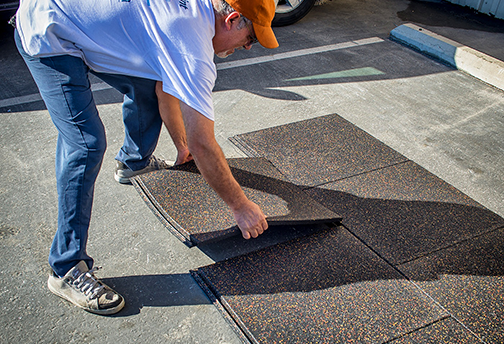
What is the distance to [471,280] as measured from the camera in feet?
7.50

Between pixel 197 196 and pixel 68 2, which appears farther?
pixel 197 196

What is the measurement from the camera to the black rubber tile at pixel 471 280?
207 cm

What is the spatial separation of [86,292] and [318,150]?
196 centimetres

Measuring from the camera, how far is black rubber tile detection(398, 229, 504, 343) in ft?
6.78

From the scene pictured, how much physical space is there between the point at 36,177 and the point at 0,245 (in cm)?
68

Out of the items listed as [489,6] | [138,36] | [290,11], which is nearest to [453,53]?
[489,6]

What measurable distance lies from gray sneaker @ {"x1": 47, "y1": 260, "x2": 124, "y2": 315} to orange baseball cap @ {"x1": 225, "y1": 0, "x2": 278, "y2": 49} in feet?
4.58

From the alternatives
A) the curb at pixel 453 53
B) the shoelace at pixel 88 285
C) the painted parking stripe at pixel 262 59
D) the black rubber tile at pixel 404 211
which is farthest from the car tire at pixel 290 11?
the shoelace at pixel 88 285

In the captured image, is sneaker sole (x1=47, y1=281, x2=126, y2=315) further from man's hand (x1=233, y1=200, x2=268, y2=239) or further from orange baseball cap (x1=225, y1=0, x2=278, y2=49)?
orange baseball cap (x1=225, y1=0, x2=278, y2=49)

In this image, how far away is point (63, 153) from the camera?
6.73 feet

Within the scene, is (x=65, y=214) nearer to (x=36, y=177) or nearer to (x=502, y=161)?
(x=36, y=177)

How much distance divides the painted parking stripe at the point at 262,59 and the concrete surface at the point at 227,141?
46 millimetres

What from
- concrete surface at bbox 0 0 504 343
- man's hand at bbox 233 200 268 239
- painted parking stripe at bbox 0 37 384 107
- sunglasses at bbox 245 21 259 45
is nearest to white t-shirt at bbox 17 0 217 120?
sunglasses at bbox 245 21 259 45

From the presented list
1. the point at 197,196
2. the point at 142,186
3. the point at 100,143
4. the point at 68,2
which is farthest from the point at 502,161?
the point at 68,2
